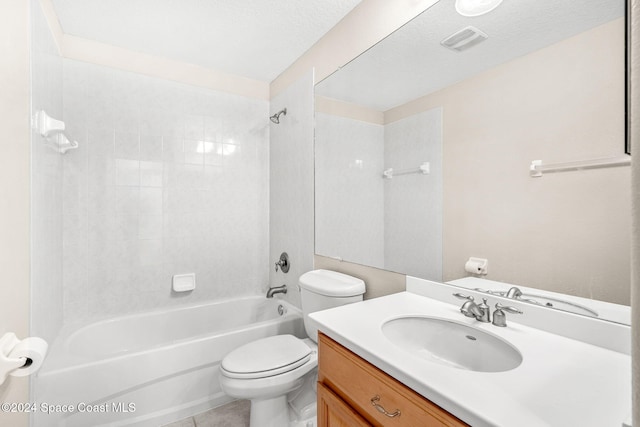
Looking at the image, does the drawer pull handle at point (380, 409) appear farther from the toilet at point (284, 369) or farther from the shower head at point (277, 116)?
the shower head at point (277, 116)

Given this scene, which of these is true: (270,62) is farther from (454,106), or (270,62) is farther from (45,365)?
(45,365)

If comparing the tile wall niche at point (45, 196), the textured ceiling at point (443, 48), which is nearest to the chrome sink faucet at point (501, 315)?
the textured ceiling at point (443, 48)

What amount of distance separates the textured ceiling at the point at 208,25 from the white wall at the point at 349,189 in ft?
1.88

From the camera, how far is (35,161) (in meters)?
1.24

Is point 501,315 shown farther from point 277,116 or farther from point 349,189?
point 277,116

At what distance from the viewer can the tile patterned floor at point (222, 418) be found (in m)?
1.64

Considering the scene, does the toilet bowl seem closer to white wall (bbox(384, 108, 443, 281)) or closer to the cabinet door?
the cabinet door

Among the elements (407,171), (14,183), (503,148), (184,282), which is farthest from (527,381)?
(184,282)

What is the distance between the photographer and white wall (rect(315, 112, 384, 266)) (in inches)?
61.4

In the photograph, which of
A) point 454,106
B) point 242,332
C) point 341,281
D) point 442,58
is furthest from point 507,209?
point 242,332

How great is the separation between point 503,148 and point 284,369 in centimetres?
137

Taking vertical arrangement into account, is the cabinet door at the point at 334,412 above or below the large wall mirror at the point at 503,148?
below

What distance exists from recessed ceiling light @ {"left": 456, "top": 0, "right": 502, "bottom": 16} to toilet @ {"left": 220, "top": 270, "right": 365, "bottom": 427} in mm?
1314

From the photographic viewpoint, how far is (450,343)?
3.23 ft
